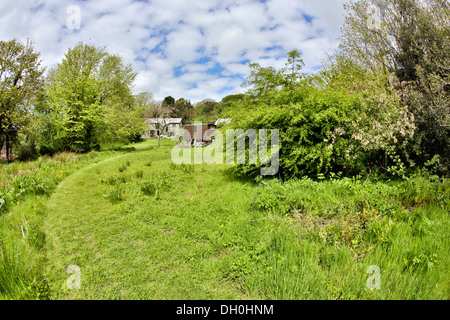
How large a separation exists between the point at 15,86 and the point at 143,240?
19373mm

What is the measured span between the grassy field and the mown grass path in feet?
0.07

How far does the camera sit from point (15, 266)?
9.58ft

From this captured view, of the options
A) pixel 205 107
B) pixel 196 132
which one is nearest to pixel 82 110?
pixel 196 132

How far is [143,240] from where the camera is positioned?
4.19 meters

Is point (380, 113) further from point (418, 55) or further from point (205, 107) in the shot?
point (205, 107)

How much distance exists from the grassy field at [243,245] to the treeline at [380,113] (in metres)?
0.96

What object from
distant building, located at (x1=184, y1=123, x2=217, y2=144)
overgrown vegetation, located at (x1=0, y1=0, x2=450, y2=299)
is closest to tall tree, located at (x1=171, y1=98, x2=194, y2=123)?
distant building, located at (x1=184, y1=123, x2=217, y2=144)

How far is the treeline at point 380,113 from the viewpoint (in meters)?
5.51

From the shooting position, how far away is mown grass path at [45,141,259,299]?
117 inches

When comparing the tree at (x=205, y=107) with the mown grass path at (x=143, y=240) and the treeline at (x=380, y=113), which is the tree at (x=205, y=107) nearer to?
the treeline at (x=380, y=113)

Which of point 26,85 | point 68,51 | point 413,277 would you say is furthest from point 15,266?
point 68,51

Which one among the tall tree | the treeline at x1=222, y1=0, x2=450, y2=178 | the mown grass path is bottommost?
the mown grass path

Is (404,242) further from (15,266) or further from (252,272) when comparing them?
(15,266)

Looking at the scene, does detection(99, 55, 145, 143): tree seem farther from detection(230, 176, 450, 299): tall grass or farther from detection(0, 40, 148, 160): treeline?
detection(230, 176, 450, 299): tall grass
